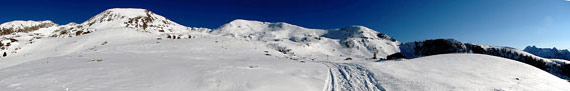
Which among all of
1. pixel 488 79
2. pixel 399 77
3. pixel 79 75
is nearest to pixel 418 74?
pixel 399 77

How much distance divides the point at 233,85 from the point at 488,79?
14.3 metres

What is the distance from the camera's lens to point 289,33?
189m

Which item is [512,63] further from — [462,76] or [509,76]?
[462,76]

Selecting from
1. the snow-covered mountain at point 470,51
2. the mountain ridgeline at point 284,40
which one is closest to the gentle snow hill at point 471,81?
the snow-covered mountain at point 470,51

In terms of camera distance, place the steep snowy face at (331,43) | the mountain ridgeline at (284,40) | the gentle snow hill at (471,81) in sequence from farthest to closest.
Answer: the steep snowy face at (331,43), the mountain ridgeline at (284,40), the gentle snow hill at (471,81)

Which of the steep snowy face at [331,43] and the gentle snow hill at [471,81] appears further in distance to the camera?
the steep snowy face at [331,43]

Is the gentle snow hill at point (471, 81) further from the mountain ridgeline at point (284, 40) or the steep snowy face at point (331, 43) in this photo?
the steep snowy face at point (331, 43)

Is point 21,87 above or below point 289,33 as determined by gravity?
below

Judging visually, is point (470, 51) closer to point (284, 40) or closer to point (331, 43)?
point (331, 43)

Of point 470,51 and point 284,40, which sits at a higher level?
point 284,40

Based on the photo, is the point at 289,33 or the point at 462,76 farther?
the point at 289,33

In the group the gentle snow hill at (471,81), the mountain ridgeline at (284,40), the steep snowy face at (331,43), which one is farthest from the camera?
the steep snowy face at (331,43)

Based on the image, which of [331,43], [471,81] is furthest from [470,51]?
[471,81]

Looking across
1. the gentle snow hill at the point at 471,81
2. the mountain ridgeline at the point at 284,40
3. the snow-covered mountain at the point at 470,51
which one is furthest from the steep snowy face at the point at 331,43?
the gentle snow hill at the point at 471,81
